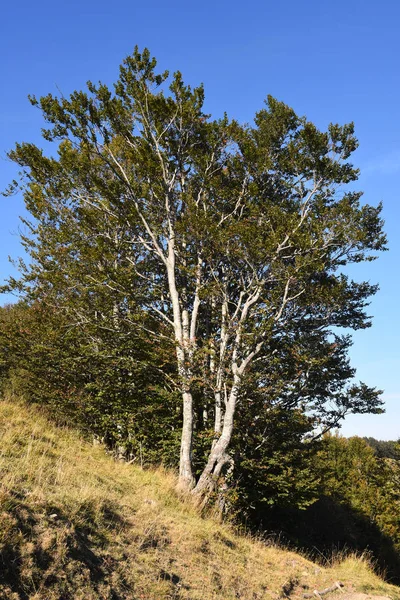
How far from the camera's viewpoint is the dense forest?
500 inches

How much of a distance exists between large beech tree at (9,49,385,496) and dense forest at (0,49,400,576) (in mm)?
66

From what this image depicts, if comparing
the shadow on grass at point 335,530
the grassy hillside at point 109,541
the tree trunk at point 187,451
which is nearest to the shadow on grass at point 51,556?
the grassy hillside at point 109,541

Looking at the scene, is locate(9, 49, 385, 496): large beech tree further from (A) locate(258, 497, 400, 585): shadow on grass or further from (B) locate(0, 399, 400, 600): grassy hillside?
(A) locate(258, 497, 400, 585): shadow on grass

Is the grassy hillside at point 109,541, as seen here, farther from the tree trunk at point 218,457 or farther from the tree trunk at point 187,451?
the tree trunk at point 218,457

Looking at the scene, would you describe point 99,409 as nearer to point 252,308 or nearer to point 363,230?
point 252,308

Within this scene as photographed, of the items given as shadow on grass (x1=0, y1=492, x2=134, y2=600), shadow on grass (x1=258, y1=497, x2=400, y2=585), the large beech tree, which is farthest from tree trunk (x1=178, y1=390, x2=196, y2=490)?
shadow on grass (x1=258, y1=497, x2=400, y2=585)

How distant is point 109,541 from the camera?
19.6ft

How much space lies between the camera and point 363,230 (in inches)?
510

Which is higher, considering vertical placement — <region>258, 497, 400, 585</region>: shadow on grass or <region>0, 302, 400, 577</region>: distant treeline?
<region>0, 302, 400, 577</region>: distant treeline

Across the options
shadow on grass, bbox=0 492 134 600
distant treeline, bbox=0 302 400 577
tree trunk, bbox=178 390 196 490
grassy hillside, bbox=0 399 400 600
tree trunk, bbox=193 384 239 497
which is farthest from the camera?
distant treeline, bbox=0 302 400 577

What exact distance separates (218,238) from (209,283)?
1.77m

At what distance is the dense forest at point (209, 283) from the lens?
500 inches

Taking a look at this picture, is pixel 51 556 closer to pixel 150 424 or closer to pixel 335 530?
Result: pixel 150 424

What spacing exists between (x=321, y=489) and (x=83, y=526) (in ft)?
58.0
